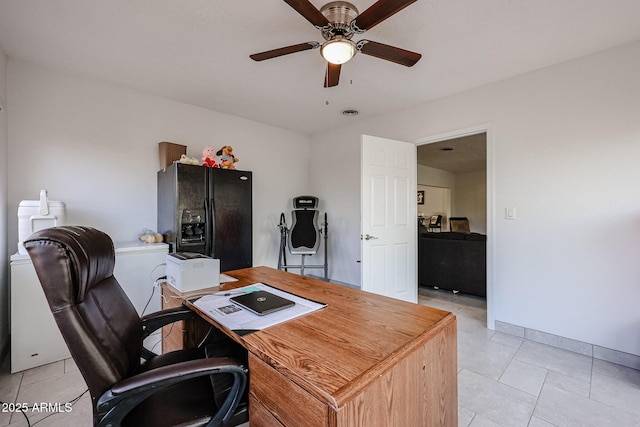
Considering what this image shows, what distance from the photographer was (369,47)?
183cm

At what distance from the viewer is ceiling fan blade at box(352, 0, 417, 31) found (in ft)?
4.64

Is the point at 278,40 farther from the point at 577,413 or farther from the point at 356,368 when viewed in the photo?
the point at 577,413

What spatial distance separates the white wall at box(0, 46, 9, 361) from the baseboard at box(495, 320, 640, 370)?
15.0 feet

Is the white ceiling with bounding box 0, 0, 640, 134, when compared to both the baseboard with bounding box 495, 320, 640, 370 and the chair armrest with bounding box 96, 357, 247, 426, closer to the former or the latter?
the chair armrest with bounding box 96, 357, 247, 426

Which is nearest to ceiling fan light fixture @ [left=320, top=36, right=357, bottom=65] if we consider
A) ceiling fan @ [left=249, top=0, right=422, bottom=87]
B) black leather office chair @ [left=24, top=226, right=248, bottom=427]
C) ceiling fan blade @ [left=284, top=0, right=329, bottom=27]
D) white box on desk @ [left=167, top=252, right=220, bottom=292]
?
ceiling fan @ [left=249, top=0, right=422, bottom=87]

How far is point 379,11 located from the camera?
1.50 meters

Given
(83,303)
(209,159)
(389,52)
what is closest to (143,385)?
(83,303)

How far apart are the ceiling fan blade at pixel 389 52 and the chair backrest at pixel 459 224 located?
743 centimetres

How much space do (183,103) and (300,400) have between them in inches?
145

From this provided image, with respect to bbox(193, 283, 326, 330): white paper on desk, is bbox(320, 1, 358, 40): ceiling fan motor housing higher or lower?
higher

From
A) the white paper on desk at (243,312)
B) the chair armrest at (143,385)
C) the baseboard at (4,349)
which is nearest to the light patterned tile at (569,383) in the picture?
the white paper on desk at (243,312)

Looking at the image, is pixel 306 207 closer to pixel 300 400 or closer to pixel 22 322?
pixel 22 322

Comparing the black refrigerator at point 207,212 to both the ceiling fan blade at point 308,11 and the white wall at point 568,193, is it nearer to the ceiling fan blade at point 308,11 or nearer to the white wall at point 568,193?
the ceiling fan blade at point 308,11

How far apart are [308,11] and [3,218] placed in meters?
3.01
